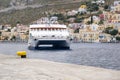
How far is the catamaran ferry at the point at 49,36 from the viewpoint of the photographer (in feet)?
350

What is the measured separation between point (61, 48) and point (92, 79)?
3346 inches

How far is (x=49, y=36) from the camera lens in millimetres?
108250

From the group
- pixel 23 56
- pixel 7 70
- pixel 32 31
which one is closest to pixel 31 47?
pixel 32 31

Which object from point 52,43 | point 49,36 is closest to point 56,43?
point 52,43

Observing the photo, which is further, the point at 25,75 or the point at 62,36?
the point at 62,36

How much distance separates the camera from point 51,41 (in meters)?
107

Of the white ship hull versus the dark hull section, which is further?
the dark hull section

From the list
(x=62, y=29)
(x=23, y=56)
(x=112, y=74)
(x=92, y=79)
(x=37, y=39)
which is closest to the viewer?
(x=92, y=79)

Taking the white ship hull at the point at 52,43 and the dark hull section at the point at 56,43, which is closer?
the white ship hull at the point at 52,43

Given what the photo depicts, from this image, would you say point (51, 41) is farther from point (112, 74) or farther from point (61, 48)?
point (112, 74)

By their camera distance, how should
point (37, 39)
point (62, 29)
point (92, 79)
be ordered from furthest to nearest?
point (62, 29), point (37, 39), point (92, 79)

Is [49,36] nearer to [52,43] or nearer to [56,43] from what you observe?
[52,43]

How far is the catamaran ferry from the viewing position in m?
107

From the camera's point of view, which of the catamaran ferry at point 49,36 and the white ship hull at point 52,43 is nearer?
the white ship hull at point 52,43
